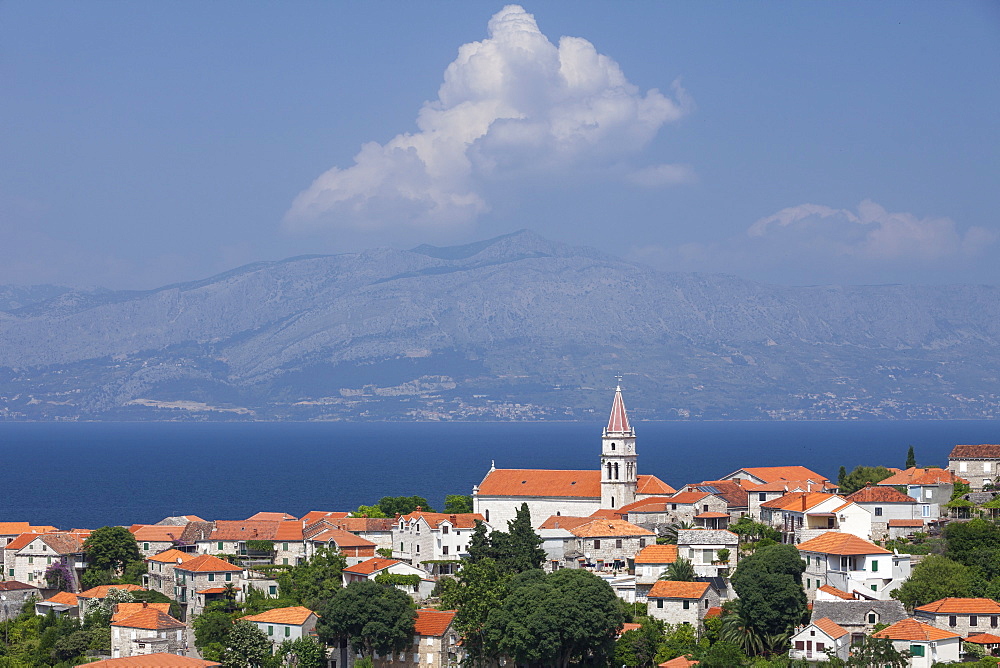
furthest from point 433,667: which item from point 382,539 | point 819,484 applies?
point 819,484

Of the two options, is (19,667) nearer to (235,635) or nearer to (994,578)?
(235,635)

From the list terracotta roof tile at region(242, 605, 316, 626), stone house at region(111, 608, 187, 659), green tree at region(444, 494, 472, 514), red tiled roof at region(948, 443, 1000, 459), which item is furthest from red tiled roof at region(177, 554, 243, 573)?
red tiled roof at region(948, 443, 1000, 459)

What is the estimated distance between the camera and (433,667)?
2243 inches

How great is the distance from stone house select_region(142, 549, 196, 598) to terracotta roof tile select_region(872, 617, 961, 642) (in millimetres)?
35743

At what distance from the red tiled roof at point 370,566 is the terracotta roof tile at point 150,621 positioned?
9033mm

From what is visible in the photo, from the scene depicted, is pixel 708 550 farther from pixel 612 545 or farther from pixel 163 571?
pixel 163 571

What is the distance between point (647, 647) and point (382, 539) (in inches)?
901

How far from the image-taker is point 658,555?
6291 cm

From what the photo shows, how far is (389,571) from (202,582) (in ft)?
31.5

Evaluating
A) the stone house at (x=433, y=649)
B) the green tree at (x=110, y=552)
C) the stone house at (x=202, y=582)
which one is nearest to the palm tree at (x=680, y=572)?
the stone house at (x=433, y=649)

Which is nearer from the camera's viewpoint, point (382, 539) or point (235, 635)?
point (235, 635)

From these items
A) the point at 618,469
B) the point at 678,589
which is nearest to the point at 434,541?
the point at 618,469

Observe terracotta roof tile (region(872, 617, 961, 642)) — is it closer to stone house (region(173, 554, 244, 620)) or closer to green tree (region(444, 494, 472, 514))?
stone house (region(173, 554, 244, 620))

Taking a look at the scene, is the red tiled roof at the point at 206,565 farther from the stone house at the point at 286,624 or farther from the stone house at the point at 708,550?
the stone house at the point at 708,550
